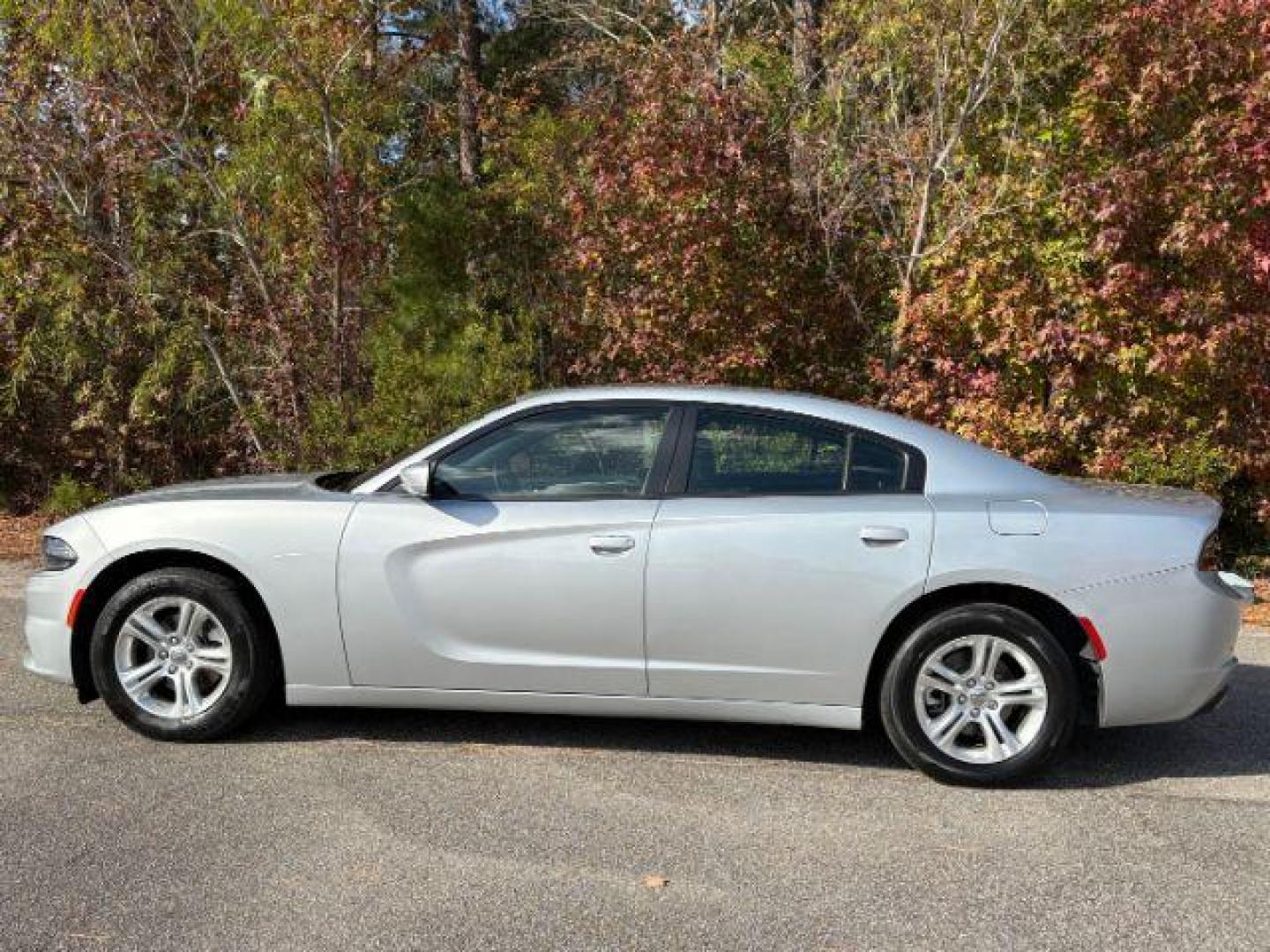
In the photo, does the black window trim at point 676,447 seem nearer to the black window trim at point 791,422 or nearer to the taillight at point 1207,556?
the black window trim at point 791,422

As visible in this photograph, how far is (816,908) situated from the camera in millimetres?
3809

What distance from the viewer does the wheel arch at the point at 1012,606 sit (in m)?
4.94

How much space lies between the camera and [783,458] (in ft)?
17.1

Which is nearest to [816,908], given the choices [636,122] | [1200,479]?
[1200,479]

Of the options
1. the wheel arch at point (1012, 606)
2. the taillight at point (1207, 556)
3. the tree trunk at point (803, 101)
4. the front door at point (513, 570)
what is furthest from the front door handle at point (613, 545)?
the tree trunk at point (803, 101)

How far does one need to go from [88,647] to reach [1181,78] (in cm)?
823

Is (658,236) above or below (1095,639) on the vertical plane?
above

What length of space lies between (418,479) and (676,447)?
1.02 meters

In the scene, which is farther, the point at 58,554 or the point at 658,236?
the point at 658,236

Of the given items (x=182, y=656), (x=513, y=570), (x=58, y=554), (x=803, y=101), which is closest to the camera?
(x=513, y=570)

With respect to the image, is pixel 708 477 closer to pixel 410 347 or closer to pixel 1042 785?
pixel 1042 785

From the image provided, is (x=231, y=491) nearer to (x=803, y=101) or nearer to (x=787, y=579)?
(x=787, y=579)

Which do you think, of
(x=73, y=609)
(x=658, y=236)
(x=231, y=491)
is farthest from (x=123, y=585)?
(x=658, y=236)

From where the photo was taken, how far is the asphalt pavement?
369 centimetres
